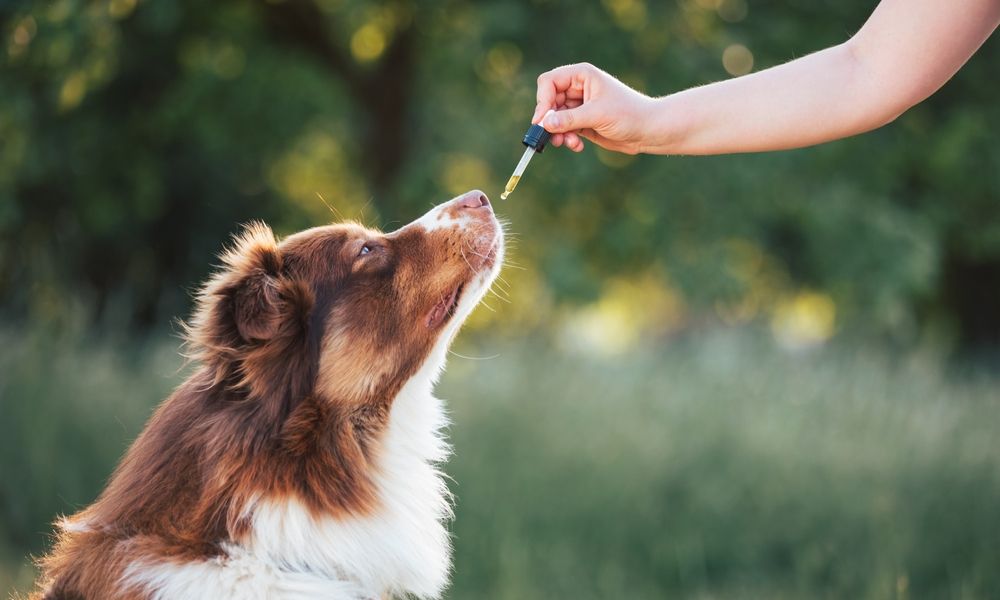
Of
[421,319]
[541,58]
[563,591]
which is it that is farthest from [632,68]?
[421,319]

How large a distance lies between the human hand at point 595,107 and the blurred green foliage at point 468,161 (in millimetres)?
4675

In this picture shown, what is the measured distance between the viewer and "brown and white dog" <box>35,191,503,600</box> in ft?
9.48

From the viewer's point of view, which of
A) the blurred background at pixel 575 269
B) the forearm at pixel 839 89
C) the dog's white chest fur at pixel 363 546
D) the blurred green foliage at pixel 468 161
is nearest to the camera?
the forearm at pixel 839 89

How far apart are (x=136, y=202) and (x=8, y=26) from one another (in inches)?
171

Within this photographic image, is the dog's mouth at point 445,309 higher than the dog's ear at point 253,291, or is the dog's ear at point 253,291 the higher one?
the dog's mouth at point 445,309

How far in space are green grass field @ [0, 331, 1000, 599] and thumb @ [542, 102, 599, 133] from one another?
3.66 m

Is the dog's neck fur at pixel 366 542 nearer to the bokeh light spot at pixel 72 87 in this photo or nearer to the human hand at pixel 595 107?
the human hand at pixel 595 107

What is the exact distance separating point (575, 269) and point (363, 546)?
20.5ft

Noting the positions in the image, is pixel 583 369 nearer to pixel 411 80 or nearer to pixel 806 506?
pixel 806 506

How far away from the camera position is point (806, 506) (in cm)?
709

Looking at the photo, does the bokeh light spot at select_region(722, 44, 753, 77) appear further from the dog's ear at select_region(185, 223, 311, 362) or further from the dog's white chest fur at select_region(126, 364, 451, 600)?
the dog's ear at select_region(185, 223, 311, 362)

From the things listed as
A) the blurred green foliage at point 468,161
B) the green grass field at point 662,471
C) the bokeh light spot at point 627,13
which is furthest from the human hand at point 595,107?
the bokeh light spot at point 627,13

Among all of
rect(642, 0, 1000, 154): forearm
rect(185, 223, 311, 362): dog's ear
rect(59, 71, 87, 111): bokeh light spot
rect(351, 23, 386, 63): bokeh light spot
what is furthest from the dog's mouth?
rect(351, 23, 386, 63): bokeh light spot

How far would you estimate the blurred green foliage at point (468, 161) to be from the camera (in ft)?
29.5
